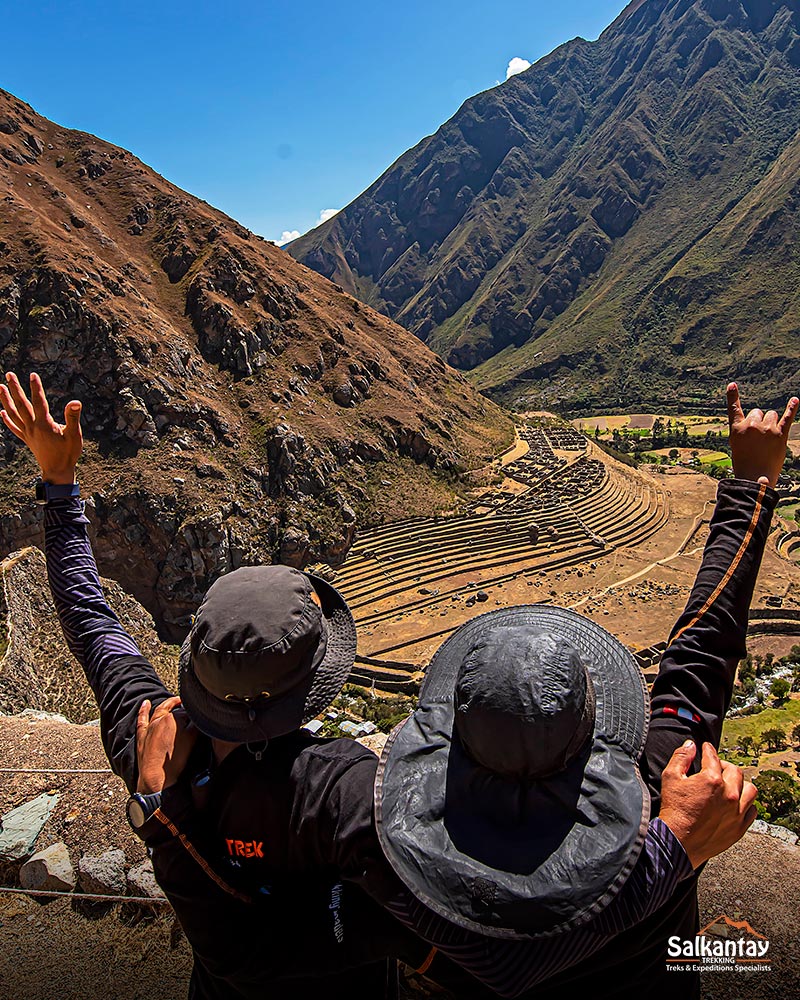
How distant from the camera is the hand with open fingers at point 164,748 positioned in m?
2.09

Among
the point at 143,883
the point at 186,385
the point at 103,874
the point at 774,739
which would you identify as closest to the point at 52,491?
the point at 143,883

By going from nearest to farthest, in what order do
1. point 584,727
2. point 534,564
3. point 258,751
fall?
1. point 584,727
2. point 258,751
3. point 534,564

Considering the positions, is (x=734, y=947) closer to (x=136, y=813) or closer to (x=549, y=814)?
(x=549, y=814)

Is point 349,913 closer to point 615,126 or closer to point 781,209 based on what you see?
point 781,209

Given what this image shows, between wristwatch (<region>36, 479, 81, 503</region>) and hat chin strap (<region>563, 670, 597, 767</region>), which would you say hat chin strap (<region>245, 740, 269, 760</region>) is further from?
wristwatch (<region>36, 479, 81, 503</region>)

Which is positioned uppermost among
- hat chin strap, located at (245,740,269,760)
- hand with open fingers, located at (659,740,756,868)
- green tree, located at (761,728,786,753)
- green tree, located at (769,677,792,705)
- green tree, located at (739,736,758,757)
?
hat chin strap, located at (245,740,269,760)

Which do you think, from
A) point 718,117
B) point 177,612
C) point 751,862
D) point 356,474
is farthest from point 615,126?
point 751,862

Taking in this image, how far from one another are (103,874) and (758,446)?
5.56m

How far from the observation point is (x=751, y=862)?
211 inches

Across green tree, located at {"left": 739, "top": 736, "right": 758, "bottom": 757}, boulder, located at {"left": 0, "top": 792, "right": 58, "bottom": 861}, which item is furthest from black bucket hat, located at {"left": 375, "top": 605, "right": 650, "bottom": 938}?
green tree, located at {"left": 739, "top": 736, "right": 758, "bottom": 757}

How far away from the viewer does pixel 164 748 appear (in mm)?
2143

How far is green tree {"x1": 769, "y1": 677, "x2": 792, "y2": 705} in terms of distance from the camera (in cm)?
1838

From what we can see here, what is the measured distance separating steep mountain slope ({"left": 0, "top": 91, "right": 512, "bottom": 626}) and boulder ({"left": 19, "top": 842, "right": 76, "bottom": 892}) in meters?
23.8

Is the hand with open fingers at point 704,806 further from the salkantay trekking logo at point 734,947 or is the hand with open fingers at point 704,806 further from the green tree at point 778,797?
the green tree at point 778,797
